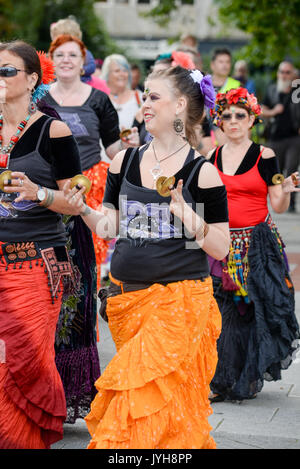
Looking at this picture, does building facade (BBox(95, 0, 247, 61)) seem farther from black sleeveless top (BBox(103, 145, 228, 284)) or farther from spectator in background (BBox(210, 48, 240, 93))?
black sleeveless top (BBox(103, 145, 228, 284))

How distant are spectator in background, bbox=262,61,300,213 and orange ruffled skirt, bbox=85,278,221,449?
36.2 feet

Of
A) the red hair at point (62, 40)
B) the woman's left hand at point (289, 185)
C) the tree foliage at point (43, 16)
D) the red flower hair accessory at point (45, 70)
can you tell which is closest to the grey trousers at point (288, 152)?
the red hair at point (62, 40)

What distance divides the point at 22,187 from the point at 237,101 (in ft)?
7.95

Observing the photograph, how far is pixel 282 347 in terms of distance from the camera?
18.3 feet

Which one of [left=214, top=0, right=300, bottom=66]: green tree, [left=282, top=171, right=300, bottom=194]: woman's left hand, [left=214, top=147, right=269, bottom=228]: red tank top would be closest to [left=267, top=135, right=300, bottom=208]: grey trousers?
[left=214, top=0, right=300, bottom=66]: green tree

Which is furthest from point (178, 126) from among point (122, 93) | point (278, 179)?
point (122, 93)

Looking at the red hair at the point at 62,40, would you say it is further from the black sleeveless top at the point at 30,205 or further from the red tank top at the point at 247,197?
the black sleeveless top at the point at 30,205

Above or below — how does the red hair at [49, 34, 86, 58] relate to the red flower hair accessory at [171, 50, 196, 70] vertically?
above

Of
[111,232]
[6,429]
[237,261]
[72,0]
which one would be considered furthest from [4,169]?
[72,0]

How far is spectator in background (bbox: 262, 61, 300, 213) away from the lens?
14.6 metres

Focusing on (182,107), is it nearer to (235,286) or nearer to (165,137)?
(165,137)

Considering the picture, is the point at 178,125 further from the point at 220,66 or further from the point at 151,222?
the point at 220,66

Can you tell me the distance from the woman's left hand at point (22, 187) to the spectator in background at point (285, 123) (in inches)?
440
